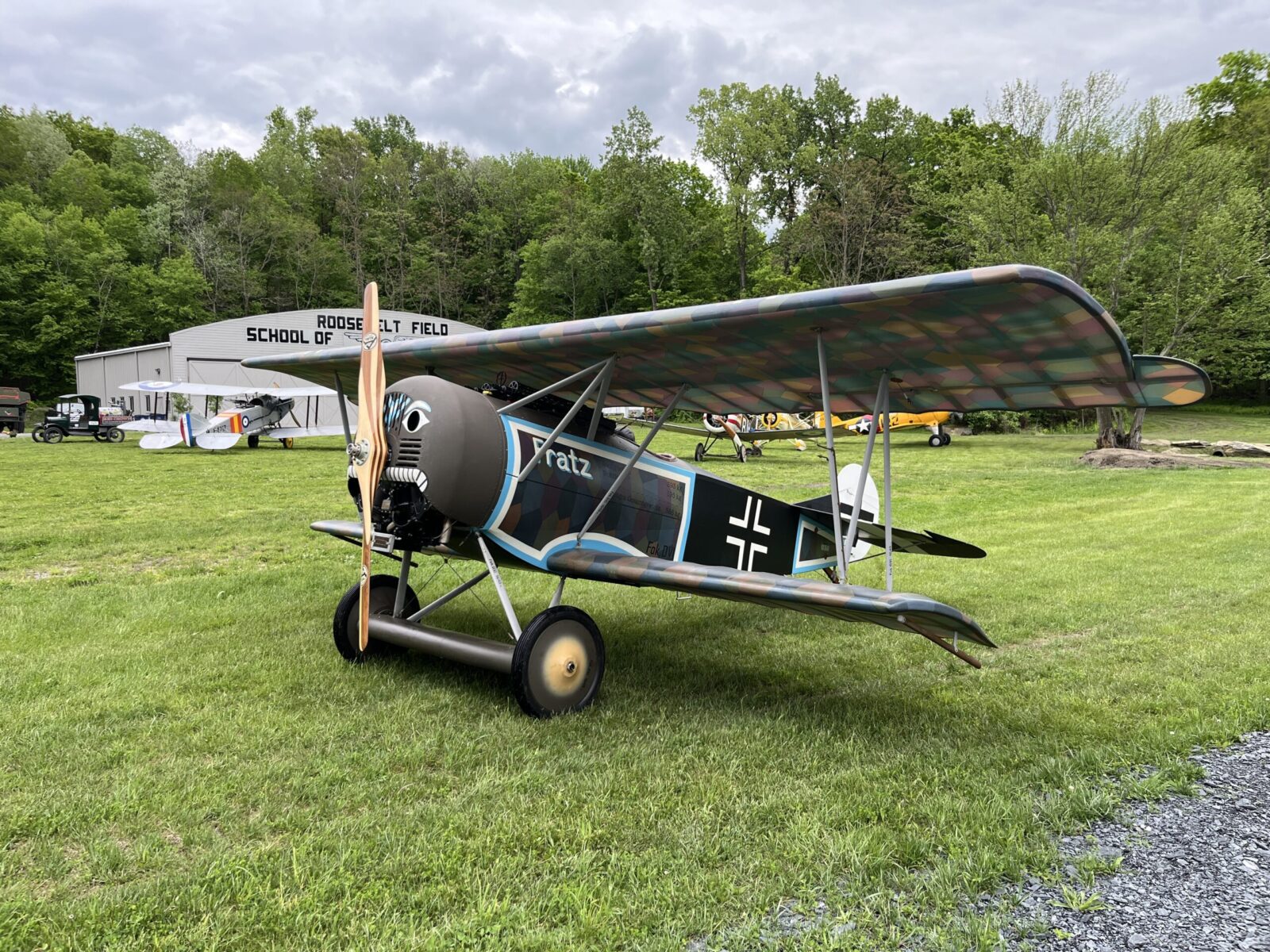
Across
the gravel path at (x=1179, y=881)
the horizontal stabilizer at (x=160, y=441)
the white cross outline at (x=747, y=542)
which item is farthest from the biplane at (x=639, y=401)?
the horizontal stabilizer at (x=160, y=441)

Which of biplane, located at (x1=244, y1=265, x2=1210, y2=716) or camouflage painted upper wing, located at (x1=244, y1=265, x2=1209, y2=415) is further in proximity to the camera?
biplane, located at (x1=244, y1=265, x2=1210, y2=716)

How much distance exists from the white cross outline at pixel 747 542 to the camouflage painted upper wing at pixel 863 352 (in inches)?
33.8

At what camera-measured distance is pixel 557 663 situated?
4258mm

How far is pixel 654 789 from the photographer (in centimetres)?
333

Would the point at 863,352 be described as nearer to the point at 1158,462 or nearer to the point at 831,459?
the point at 831,459

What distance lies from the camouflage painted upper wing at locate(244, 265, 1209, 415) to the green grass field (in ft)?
6.35

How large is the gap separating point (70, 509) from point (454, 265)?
6224cm

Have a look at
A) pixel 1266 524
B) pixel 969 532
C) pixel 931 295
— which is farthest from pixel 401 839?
pixel 1266 524

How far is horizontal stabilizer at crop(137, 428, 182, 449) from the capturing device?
24.2 metres

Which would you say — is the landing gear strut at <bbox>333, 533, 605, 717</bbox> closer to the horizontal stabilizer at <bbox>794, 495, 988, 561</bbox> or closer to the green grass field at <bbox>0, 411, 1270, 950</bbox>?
the green grass field at <bbox>0, 411, 1270, 950</bbox>

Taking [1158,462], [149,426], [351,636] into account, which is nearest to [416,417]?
[351,636]

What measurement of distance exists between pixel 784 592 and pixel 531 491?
1.74 metres

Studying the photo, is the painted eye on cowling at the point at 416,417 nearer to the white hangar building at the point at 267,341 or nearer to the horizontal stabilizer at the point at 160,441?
the horizontal stabilizer at the point at 160,441

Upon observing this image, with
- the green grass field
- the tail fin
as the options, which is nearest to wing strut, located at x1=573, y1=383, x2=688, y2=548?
the green grass field
